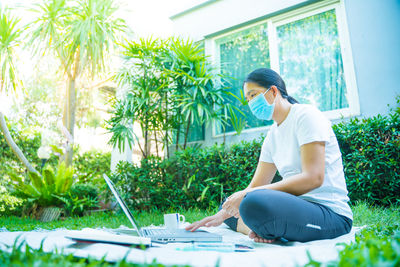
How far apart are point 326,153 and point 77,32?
480 cm

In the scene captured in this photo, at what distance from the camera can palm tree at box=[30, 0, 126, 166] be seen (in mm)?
5340

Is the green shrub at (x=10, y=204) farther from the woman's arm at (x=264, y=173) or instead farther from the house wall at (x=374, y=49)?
the house wall at (x=374, y=49)

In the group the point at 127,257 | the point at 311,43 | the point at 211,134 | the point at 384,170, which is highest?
the point at 311,43

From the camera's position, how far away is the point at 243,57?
5344 millimetres

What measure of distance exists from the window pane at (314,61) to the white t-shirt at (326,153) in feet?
9.08

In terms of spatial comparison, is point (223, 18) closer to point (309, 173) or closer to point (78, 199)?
point (78, 199)

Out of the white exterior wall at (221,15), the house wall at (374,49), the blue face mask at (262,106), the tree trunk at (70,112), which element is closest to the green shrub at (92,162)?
the tree trunk at (70,112)

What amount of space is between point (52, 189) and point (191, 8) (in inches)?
162

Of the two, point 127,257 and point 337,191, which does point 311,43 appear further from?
point 127,257

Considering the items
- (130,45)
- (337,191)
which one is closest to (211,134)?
(130,45)

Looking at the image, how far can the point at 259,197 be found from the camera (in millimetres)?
1572

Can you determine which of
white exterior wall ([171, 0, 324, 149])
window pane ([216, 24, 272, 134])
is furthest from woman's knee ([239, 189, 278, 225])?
window pane ([216, 24, 272, 134])

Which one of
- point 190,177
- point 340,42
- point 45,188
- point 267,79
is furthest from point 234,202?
point 45,188

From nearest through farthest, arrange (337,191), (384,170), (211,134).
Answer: (337,191) < (384,170) < (211,134)
